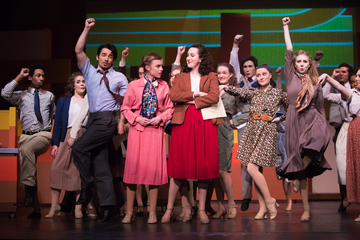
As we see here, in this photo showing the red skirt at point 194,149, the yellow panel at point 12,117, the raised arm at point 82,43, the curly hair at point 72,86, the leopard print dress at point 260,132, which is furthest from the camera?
the yellow panel at point 12,117

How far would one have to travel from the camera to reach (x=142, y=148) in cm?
335

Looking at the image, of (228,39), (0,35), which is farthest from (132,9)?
(0,35)

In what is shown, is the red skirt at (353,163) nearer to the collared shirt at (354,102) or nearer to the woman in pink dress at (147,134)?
the collared shirt at (354,102)

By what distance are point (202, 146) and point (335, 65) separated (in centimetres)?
346

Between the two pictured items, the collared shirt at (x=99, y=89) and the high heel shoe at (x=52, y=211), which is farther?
the high heel shoe at (x=52, y=211)

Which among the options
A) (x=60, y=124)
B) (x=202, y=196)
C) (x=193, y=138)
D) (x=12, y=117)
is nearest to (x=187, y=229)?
(x=202, y=196)

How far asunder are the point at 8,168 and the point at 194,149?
228 centimetres

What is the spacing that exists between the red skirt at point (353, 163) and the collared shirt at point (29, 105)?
3282 mm

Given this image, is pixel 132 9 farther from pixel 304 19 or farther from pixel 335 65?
pixel 335 65

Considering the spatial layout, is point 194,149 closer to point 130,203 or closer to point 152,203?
point 152,203

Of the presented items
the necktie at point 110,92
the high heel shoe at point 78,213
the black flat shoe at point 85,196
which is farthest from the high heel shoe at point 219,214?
the necktie at point 110,92

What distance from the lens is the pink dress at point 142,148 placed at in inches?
131

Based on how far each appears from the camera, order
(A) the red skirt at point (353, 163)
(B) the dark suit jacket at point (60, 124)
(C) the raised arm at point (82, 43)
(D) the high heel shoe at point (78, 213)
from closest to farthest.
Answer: (C) the raised arm at point (82, 43)
(A) the red skirt at point (353, 163)
(D) the high heel shoe at point (78, 213)
(B) the dark suit jacket at point (60, 124)

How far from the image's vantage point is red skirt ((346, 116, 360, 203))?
3682 mm
